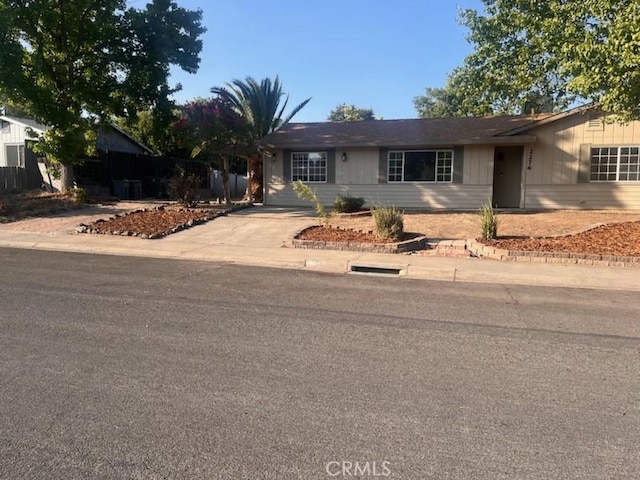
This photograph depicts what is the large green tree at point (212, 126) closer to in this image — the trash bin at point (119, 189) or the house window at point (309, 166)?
the house window at point (309, 166)

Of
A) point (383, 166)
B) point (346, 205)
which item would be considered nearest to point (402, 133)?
point (383, 166)

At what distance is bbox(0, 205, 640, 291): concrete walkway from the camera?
8.86 meters

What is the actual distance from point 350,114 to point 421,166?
39.3m

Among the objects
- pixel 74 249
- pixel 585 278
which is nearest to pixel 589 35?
pixel 585 278

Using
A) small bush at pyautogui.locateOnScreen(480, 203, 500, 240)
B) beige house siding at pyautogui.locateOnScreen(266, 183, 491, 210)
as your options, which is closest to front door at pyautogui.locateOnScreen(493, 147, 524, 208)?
beige house siding at pyautogui.locateOnScreen(266, 183, 491, 210)

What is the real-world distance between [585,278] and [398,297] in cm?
379

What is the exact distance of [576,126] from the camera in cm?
1819

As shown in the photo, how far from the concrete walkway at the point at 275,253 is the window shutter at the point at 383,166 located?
4.69m

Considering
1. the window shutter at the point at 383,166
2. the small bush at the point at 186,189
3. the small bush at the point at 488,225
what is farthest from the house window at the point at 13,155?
the small bush at the point at 488,225

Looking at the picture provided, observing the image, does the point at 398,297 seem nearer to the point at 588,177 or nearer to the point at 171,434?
the point at 171,434

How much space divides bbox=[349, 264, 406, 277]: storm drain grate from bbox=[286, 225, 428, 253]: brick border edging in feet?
4.96

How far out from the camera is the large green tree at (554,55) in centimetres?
996

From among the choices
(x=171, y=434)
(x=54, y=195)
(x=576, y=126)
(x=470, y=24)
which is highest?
(x=470, y=24)

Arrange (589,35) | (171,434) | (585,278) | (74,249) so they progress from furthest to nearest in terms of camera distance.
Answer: (74,249), (589,35), (585,278), (171,434)
